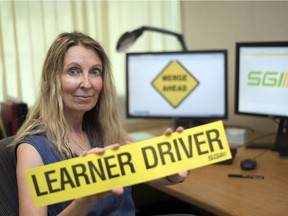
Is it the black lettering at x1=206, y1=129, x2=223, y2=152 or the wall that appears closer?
the black lettering at x1=206, y1=129, x2=223, y2=152

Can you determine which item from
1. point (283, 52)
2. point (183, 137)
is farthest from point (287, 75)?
point (183, 137)

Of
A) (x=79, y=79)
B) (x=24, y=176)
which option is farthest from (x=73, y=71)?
(x=24, y=176)

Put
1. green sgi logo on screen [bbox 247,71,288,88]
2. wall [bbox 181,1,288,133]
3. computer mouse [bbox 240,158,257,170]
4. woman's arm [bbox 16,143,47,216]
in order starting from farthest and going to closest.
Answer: wall [bbox 181,1,288,133], green sgi logo on screen [bbox 247,71,288,88], computer mouse [bbox 240,158,257,170], woman's arm [bbox 16,143,47,216]

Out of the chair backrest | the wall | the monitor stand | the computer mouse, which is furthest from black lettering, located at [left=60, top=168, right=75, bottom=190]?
the wall

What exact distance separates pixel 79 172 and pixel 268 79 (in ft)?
3.67

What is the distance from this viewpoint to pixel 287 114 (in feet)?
5.72

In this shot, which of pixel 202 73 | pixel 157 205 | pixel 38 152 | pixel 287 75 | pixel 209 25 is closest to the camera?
pixel 38 152

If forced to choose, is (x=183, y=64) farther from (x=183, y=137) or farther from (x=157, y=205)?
(x=183, y=137)

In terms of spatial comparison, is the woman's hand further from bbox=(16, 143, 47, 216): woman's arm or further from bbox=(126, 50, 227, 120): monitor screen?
bbox=(126, 50, 227, 120): monitor screen

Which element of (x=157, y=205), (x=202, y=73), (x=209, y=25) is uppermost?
(x=209, y=25)

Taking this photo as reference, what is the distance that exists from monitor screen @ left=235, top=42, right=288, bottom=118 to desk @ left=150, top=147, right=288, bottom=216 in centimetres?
24

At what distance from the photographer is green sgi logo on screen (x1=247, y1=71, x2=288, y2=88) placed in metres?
1.72

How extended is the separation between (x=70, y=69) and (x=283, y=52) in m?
0.93

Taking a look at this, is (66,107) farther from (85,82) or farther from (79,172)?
(79,172)
